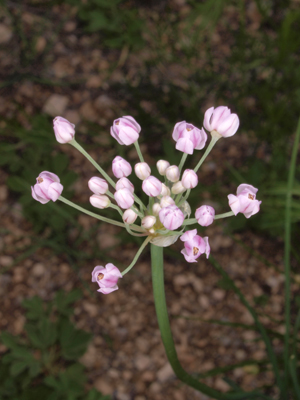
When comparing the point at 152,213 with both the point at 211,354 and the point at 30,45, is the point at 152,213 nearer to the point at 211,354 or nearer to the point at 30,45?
the point at 211,354

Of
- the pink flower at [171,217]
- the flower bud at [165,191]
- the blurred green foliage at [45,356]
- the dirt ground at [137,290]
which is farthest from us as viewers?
the dirt ground at [137,290]

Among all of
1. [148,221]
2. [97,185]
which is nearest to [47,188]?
[97,185]

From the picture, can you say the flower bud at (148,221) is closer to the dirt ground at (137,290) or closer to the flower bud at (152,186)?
the flower bud at (152,186)

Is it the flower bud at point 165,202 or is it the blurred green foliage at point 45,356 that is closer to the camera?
the flower bud at point 165,202

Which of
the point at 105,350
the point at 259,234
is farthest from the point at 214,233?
the point at 105,350

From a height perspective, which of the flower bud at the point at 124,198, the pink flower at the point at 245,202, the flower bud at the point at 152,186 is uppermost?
the pink flower at the point at 245,202

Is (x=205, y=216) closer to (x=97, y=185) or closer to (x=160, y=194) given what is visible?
(x=160, y=194)

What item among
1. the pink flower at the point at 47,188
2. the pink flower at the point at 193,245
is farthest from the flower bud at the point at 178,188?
the pink flower at the point at 47,188
